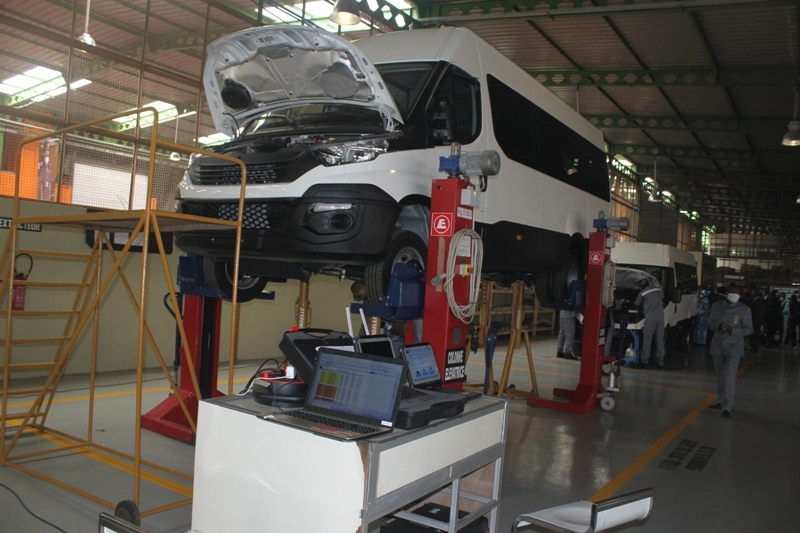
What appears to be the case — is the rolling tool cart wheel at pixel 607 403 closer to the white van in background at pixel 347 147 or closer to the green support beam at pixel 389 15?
the white van in background at pixel 347 147

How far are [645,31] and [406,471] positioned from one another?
11.1 m

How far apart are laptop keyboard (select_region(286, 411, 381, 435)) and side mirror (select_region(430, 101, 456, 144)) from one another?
2.54 m

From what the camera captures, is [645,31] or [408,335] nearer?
[408,335]

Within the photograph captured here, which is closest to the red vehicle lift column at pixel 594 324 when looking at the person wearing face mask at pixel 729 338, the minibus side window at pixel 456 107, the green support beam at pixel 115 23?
the person wearing face mask at pixel 729 338

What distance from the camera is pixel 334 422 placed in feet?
8.59

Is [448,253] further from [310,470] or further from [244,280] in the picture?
[310,470]

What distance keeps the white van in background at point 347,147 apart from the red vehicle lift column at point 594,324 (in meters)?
2.11

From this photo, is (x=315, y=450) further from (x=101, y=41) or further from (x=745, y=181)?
(x=745, y=181)

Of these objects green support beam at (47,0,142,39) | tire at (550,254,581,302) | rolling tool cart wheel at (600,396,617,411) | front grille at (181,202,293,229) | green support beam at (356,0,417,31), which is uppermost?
green support beam at (356,0,417,31)

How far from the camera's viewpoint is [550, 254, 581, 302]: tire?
25.6 feet

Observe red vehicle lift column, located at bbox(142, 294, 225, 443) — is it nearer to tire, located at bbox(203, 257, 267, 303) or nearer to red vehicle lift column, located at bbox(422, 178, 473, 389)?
tire, located at bbox(203, 257, 267, 303)

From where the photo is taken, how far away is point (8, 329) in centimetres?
432

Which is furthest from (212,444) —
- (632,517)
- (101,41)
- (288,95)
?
(101,41)

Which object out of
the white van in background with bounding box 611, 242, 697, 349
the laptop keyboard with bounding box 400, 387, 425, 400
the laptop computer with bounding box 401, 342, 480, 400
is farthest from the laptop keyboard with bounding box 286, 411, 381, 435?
the white van in background with bounding box 611, 242, 697, 349
